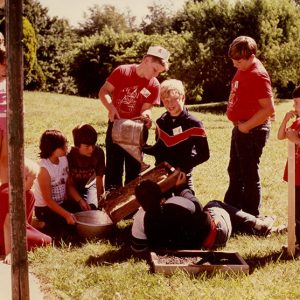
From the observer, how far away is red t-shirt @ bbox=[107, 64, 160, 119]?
5.26 metres

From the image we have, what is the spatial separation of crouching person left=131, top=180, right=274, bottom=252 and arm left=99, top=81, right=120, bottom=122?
1.19m

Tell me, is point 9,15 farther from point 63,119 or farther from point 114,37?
point 114,37

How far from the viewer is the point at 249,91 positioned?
4746mm

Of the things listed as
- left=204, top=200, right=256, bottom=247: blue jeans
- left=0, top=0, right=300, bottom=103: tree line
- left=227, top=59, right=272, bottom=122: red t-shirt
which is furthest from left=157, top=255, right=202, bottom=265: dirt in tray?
left=0, top=0, right=300, bottom=103: tree line

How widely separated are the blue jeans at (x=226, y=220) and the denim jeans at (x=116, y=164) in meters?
1.10

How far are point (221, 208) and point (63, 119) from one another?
10577mm

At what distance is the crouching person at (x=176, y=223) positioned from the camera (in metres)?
3.88

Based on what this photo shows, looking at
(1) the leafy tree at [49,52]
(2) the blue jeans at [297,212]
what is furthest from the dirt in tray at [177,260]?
(1) the leafy tree at [49,52]

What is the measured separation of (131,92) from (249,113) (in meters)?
1.28

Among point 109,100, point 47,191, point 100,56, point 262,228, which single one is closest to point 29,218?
point 47,191

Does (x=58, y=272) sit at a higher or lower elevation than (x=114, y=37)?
lower

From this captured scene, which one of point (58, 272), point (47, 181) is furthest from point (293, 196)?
point (47, 181)

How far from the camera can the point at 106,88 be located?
5359 millimetres

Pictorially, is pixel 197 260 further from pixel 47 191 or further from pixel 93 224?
pixel 47 191
